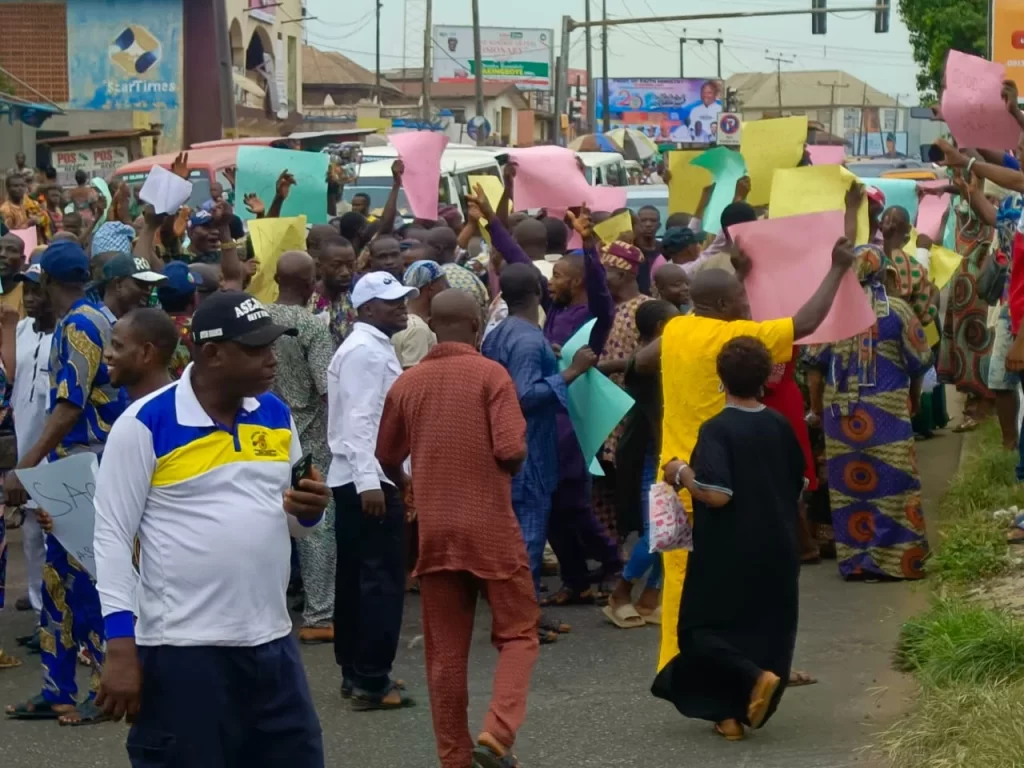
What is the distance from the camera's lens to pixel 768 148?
37.7 feet

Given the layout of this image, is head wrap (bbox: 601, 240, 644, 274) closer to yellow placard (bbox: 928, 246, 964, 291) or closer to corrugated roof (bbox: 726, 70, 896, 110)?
yellow placard (bbox: 928, 246, 964, 291)

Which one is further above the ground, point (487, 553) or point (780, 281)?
point (780, 281)

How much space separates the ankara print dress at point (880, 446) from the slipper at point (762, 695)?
10.2 feet

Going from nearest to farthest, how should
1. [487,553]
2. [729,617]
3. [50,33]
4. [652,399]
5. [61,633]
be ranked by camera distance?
[487,553] < [729,617] < [61,633] < [652,399] < [50,33]

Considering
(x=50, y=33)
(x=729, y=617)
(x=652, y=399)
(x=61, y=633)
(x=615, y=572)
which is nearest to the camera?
(x=729, y=617)

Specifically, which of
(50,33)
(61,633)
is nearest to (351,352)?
(61,633)

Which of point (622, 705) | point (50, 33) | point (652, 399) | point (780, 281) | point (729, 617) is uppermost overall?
point (50, 33)

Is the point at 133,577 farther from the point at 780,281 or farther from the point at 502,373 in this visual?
the point at 780,281

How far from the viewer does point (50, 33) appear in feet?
127

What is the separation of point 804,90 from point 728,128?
3866 inches

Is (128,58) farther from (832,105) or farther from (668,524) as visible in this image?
(832,105)

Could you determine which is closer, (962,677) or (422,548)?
(422,548)

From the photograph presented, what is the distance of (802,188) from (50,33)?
33.1m

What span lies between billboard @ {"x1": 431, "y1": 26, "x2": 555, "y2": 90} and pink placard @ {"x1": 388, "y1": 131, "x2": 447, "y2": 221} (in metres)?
76.3
